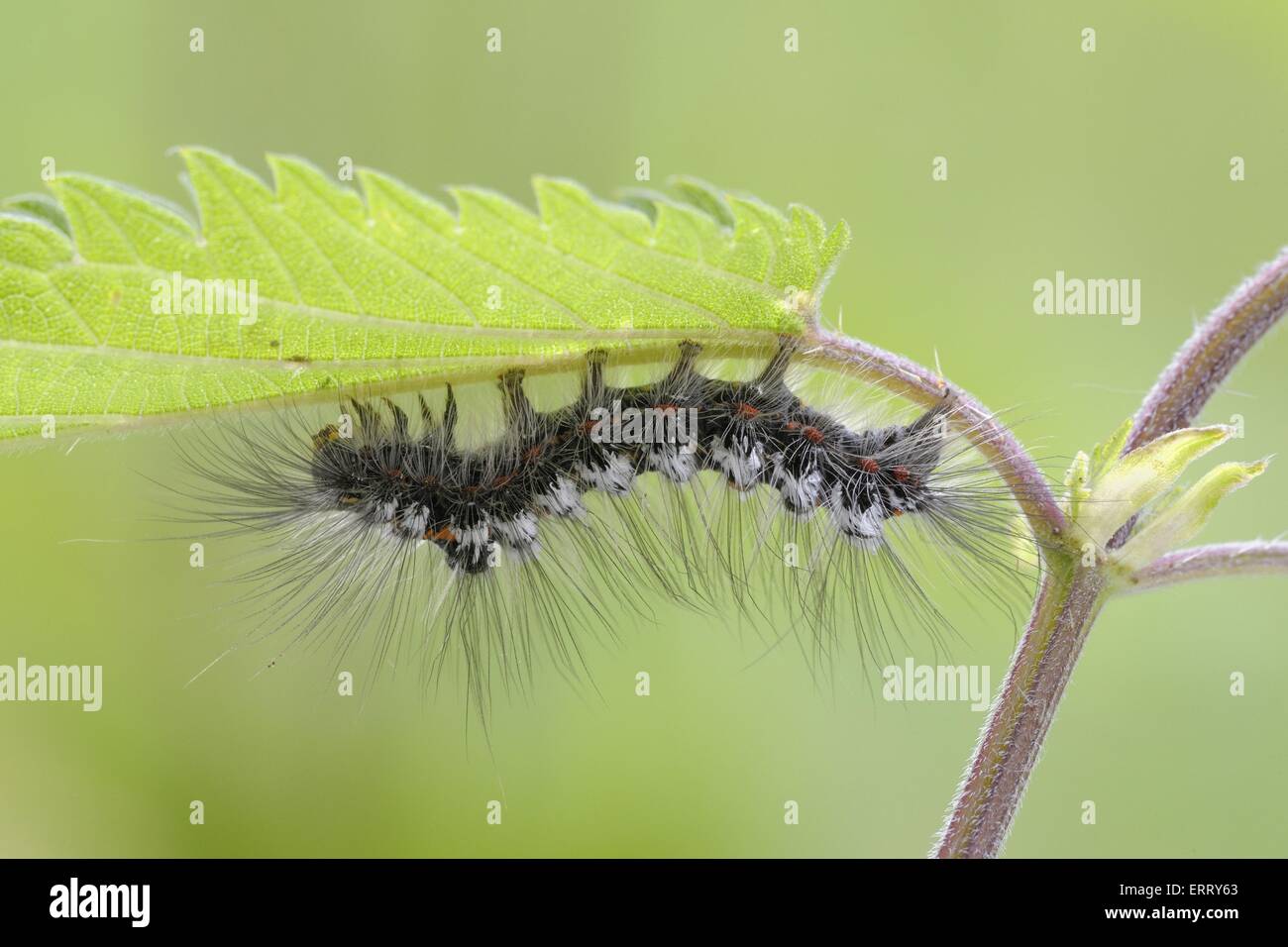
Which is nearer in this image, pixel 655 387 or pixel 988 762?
pixel 988 762

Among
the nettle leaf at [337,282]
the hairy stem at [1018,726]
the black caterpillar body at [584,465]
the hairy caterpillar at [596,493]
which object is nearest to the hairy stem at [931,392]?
the nettle leaf at [337,282]

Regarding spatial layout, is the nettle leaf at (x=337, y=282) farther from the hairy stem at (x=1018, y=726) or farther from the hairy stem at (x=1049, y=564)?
the hairy stem at (x=1018, y=726)

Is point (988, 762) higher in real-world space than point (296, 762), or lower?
higher

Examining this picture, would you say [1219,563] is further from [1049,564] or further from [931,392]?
[931,392]

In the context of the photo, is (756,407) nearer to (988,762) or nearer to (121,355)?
(988,762)

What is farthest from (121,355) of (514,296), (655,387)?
(655,387)

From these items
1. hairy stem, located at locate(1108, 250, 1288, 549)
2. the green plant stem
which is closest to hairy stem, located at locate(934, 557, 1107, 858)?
the green plant stem

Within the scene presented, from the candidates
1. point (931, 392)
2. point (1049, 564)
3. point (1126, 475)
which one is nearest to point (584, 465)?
point (931, 392)
